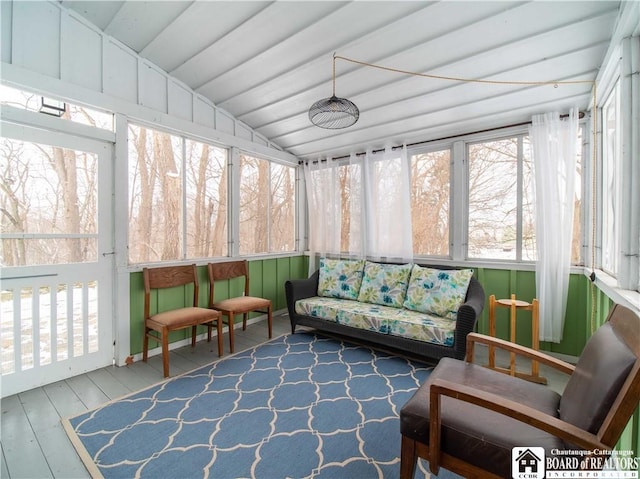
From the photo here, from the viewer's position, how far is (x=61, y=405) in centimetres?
218

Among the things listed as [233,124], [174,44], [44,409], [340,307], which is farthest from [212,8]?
[44,409]

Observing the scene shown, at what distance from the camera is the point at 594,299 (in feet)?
7.69

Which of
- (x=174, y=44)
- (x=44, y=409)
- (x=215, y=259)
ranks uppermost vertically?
(x=174, y=44)

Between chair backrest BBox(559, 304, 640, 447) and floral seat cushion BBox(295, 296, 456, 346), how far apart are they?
1.32 meters

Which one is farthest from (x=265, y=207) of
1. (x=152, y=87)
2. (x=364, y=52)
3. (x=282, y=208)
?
(x=364, y=52)

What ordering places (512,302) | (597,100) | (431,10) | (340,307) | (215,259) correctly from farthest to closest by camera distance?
(215,259) → (340,307) → (512,302) → (597,100) → (431,10)

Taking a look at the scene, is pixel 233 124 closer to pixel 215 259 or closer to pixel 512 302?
pixel 215 259

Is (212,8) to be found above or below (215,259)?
above

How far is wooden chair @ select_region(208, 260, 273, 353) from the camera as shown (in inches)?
127

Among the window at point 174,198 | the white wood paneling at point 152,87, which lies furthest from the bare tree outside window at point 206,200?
the white wood paneling at point 152,87

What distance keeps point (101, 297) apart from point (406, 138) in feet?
11.9

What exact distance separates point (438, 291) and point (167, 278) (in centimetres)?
272

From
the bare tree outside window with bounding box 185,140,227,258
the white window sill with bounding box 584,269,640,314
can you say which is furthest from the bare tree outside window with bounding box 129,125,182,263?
the white window sill with bounding box 584,269,640,314

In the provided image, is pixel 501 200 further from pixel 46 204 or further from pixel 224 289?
pixel 46 204
